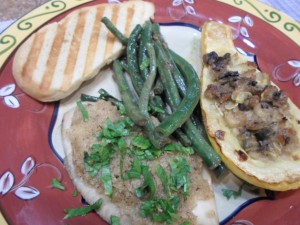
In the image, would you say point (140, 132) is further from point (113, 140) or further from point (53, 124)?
point (53, 124)

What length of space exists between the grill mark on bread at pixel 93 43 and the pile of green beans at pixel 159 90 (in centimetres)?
10

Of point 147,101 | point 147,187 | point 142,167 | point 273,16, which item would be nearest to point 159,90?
point 147,101

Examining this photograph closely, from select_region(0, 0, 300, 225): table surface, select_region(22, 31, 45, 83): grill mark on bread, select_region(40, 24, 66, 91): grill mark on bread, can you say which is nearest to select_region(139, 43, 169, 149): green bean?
select_region(40, 24, 66, 91): grill mark on bread

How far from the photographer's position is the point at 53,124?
273 centimetres

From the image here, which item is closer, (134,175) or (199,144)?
(134,175)

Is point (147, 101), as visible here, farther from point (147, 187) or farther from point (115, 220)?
point (115, 220)

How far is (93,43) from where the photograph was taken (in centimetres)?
308

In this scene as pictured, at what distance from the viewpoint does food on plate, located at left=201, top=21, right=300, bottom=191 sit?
2.36m

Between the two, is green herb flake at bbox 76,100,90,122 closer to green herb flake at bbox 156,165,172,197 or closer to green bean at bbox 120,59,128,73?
green bean at bbox 120,59,128,73

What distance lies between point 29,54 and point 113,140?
41.6 inches

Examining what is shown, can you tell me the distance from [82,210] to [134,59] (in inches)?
51.1

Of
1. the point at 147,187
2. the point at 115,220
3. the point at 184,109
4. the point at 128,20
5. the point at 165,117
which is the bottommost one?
the point at 115,220

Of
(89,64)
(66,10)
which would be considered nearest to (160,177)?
(89,64)

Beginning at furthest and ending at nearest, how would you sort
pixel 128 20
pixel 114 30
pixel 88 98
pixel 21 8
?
pixel 21 8 → pixel 128 20 → pixel 114 30 → pixel 88 98
